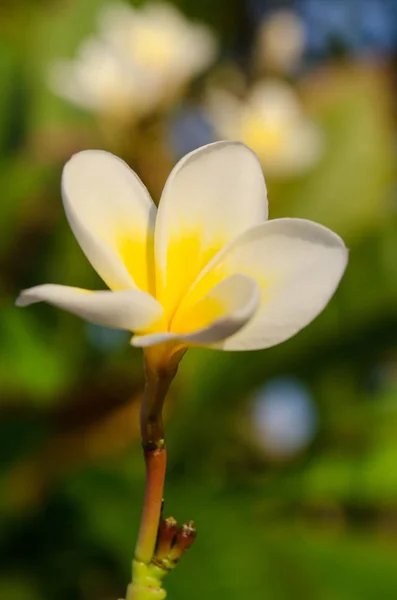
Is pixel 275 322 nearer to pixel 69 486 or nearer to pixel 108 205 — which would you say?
pixel 108 205

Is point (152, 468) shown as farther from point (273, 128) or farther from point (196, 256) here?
point (273, 128)

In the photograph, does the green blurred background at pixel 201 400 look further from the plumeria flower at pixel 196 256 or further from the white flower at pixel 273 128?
the plumeria flower at pixel 196 256

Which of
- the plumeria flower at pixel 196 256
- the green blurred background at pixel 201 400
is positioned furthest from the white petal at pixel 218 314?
the green blurred background at pixel 201 400

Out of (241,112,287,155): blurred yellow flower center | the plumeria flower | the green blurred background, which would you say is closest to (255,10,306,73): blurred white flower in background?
the green blurred background

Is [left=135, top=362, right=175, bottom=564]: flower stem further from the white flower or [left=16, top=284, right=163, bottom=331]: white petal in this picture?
the white flower

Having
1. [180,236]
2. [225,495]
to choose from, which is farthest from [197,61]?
[180,236]
